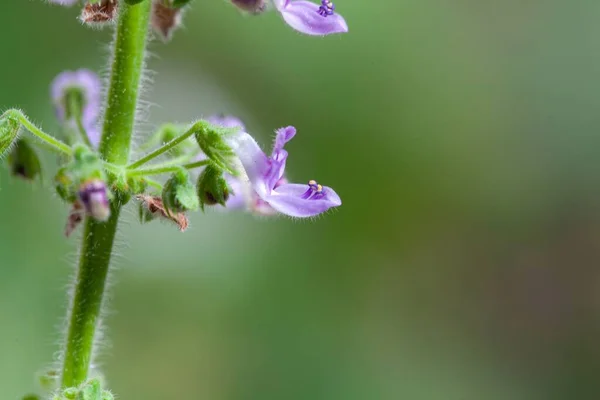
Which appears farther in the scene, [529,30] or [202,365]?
[529,30]

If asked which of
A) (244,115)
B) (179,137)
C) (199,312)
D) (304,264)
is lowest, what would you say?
(179,137)

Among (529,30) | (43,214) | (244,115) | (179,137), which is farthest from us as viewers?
(529,30)

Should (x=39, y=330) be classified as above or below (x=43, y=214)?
below

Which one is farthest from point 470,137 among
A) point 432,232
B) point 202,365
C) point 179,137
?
point 179,137

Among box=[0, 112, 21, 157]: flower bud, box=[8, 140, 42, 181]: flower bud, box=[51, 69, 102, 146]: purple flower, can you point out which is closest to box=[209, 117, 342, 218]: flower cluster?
box=[0, 112, 21, 157]: flower bud

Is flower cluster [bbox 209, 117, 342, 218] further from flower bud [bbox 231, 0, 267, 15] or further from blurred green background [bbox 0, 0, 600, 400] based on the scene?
blurred green background [bbox 0, 0, 600, 400]

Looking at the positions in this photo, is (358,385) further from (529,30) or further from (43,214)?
(529,30)

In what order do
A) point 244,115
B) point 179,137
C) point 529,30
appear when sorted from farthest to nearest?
point 529,30, point 244,115, point 179,137
